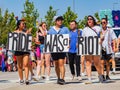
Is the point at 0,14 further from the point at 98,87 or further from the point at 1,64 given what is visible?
the point at 98,87

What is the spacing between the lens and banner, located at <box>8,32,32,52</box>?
42.4 ft

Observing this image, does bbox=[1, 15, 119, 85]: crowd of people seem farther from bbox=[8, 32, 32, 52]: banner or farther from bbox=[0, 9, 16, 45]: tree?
bbox=[0, 9, 16, 45]: tree

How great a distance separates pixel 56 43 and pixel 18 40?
1.04 metres

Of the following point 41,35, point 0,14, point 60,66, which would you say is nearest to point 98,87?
point 60,66

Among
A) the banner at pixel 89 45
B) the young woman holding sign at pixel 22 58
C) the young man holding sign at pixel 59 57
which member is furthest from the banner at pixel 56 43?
the young woman holding sign at pixel 22 58

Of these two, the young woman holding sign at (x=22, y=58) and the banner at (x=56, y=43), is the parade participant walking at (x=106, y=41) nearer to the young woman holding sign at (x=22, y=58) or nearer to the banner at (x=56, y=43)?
the banner at (x=56, y=43)

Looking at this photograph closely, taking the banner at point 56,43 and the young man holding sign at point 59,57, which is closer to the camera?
the young man holding sign at point 59,57

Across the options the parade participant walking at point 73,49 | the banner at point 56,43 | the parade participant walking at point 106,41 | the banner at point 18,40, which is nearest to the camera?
the banner at point 56,43

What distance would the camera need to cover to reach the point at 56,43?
1303 centimetres

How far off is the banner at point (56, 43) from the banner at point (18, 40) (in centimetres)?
48

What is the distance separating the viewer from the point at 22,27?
1284 centimetres

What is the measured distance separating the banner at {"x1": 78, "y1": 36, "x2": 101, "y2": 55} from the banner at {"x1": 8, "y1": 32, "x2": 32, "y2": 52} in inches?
54.7

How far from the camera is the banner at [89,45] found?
12647mm

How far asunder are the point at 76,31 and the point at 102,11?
13.0m
